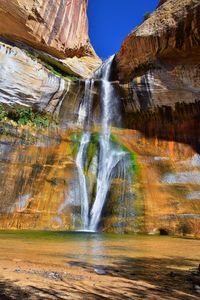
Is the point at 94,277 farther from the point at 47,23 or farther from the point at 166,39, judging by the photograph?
the point at 166,39

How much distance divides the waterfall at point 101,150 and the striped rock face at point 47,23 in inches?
146

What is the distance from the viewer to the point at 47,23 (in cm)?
2159

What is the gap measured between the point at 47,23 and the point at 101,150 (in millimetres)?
8514

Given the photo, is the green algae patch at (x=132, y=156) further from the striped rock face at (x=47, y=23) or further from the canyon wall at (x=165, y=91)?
the striped rock face at (x=47, y=23)

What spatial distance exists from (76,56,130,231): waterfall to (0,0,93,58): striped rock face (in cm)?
372

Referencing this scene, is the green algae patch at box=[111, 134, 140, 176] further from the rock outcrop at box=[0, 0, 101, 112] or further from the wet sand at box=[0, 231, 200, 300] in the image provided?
the wet sand at box=[0, 231, 200, 300]

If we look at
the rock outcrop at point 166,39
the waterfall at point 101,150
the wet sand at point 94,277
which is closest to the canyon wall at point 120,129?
the rock outcrop at point 166,39

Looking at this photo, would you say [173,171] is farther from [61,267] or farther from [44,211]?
[61,267]

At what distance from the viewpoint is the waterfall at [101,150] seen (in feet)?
66.3

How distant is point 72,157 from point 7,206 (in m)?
5.19

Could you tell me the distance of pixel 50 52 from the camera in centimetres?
2905

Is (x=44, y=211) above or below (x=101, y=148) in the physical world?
below

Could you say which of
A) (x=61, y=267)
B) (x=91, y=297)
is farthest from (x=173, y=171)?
(x=91, y=297)

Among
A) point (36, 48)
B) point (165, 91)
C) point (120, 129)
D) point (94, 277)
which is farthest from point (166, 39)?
point (94, 277)
